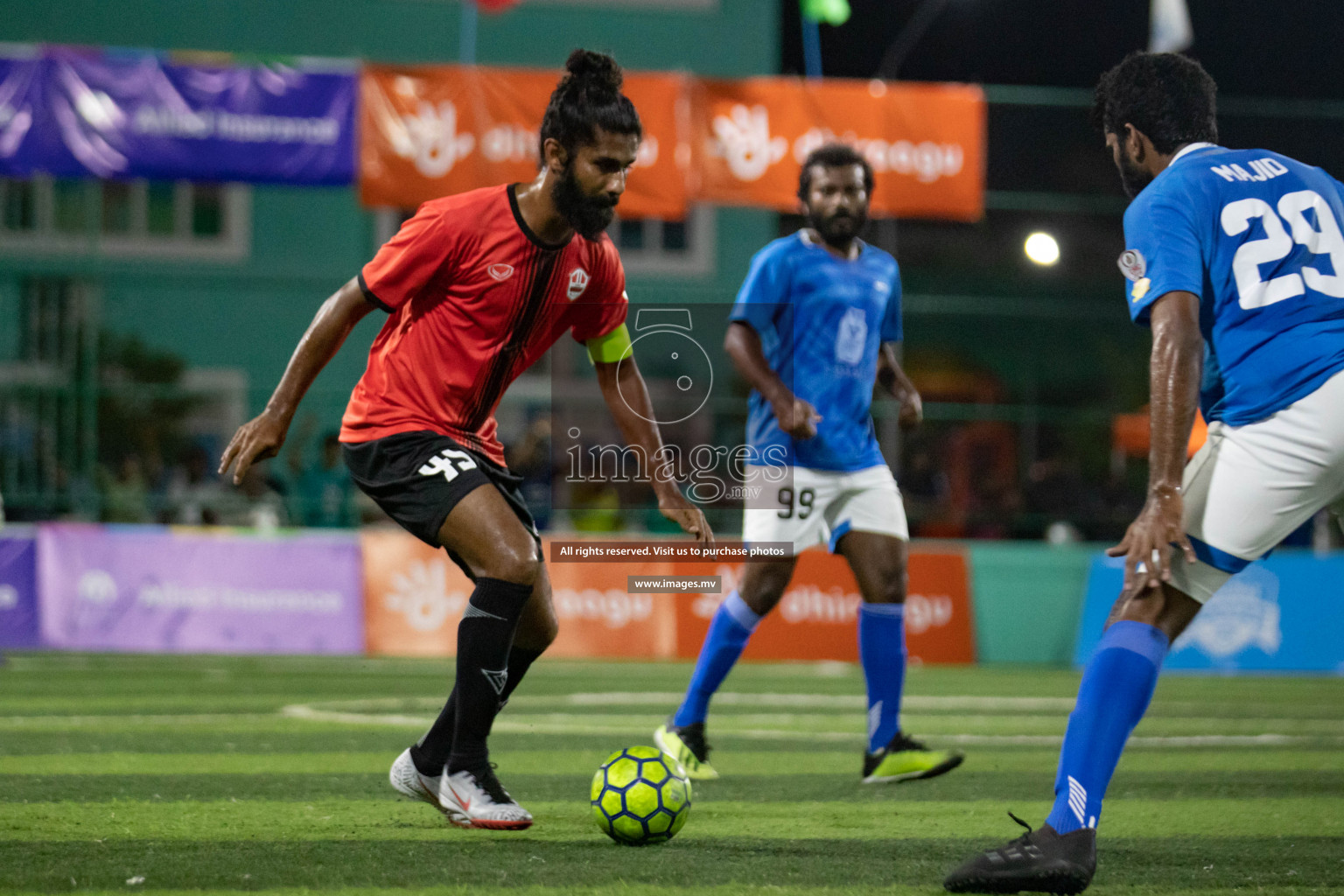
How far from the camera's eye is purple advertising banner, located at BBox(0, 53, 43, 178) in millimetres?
14641

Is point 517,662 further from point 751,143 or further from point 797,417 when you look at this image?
point 751,143

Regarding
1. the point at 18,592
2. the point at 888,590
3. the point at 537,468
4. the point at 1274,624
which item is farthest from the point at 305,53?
the point at 888,590

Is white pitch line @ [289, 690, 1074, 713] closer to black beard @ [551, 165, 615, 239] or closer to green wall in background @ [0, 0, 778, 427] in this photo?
black beard @ [551, 165, 615, 239]

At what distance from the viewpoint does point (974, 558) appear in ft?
46.7

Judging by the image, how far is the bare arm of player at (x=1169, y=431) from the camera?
145 inches

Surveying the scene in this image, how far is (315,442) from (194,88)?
12.0ft

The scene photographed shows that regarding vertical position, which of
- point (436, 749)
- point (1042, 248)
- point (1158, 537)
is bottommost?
point (436, 749)

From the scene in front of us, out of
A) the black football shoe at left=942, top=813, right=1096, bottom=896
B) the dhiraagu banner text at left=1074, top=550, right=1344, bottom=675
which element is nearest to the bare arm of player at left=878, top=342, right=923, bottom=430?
the black football shoe at left=942, top=813, right=1096, bottom=896

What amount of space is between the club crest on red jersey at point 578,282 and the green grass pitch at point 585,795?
5.55 feet

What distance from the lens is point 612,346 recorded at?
17.3 feet

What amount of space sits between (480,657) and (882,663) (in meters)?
2.06

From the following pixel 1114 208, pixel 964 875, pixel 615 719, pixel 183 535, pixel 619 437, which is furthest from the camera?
pixel 1114 208

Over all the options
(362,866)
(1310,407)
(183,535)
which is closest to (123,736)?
(362,866)

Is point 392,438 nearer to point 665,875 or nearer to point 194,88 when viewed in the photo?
point 665,875
